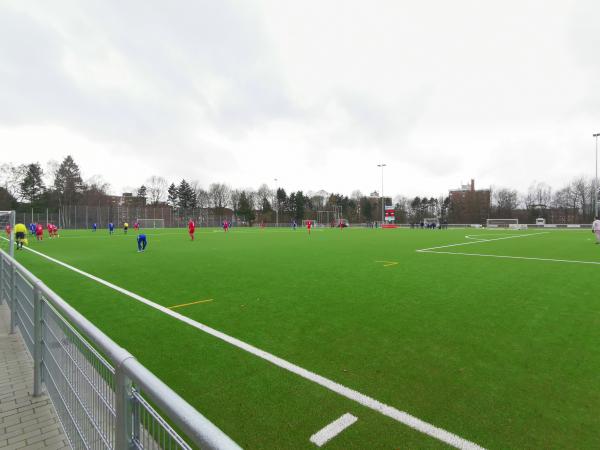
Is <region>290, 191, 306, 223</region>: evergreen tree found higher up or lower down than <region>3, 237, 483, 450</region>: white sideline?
higher up

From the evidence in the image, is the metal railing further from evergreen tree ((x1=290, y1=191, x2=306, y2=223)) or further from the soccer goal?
evergreen tree ((x1=290, y1=191, x2=306, y2=223))

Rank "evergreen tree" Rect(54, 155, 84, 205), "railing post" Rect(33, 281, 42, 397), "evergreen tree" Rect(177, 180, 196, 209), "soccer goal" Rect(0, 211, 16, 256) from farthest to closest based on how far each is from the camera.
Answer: "evergreen tree" Rect(177, 180, 196, 209) < "evergreen tree" Rect(54, 155, 84, 205) < "soccer goal" Rect(0, 211, 16, 256) < "railing post" Rect(33, 281, 42, 397)

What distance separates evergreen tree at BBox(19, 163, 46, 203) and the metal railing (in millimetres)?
86821

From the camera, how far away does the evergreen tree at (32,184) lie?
71.8 m

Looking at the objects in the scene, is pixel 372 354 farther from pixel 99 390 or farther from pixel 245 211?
pixel 245 211

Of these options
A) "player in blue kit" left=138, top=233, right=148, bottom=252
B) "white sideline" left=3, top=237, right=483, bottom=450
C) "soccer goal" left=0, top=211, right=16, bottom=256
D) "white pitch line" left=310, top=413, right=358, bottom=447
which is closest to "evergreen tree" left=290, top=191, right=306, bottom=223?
"soccer goal" left=0, top=211, right=16, bottom=256

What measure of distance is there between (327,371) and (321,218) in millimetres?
104266

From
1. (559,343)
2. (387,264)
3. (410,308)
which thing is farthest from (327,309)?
→ (387,264)

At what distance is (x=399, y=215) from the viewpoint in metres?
120

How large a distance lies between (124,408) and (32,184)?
92.9m

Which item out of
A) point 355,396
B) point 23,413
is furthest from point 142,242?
point 355,396

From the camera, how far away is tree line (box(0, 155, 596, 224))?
7412cm

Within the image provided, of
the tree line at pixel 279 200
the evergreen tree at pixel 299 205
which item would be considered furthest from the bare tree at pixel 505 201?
the evergreen tree at pixel 299 205

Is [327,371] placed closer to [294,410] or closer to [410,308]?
[294,410]
